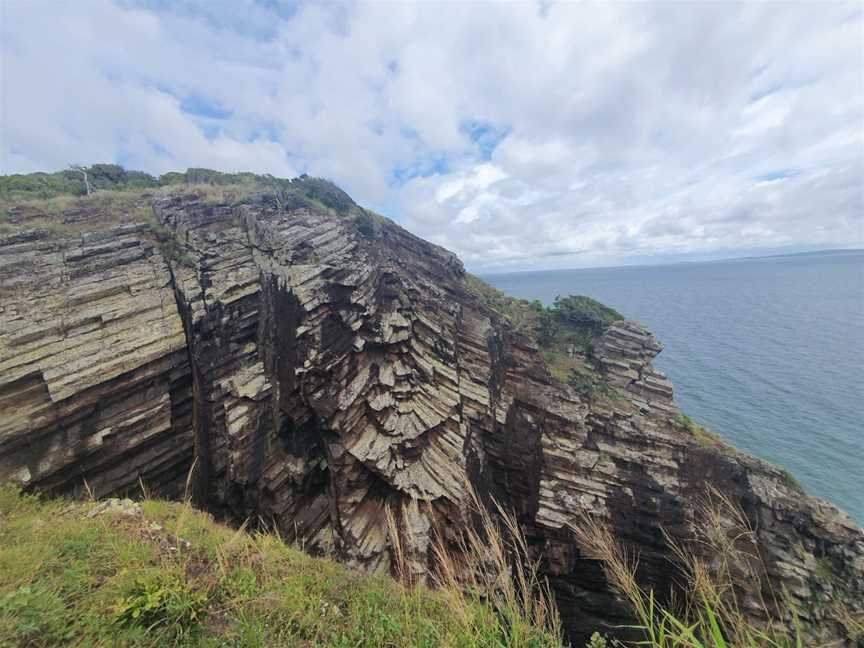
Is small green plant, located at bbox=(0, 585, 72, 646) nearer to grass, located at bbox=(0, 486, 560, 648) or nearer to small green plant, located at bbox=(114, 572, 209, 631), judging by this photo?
grass, located at bbox=(0, 486, 560, 648)

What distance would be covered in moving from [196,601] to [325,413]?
448 inches

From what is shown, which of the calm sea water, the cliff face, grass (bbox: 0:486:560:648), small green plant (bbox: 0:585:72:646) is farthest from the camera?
the calm sea water

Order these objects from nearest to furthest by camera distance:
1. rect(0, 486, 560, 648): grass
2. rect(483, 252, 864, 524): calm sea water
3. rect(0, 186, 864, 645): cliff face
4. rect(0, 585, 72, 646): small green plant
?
rect(0, 585, 72, 646): small green plant → rect(0, 486, 560, 648): grass → rect(0, 186, 864, 645): cliff face → rect(483, 252, 864, 524): calm sea water

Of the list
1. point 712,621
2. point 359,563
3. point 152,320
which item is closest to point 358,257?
point 152,320

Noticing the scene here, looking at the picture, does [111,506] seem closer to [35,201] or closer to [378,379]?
[378,379]

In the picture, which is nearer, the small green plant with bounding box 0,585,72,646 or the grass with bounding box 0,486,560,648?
the small green plant with bounding box 0,585,72,646

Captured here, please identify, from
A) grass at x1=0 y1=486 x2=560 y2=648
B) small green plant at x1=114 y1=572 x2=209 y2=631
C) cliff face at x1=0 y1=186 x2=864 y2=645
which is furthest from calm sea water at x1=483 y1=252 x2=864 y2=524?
small green plant at x1=114 y1=572 x2=209 y2=631

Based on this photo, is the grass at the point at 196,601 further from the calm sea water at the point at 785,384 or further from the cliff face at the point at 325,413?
the calm sea water at the point at 785,384

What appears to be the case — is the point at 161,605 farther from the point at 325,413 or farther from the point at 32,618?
the point at 325,413

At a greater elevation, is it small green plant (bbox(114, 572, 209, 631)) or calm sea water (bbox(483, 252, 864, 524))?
small green plant (bbox(114, 572, 209, 631))

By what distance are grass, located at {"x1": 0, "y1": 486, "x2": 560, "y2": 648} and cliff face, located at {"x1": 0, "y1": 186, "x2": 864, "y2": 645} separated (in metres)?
7.10

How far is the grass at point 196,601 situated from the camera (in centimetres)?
389

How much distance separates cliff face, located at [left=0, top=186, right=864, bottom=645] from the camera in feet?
39.3

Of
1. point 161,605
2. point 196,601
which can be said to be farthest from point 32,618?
point 196,601
